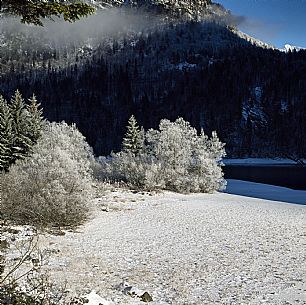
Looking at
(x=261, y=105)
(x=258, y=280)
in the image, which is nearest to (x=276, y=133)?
(x=261, y=105)

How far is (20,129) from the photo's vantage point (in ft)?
123

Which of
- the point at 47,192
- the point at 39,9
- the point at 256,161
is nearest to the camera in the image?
the point at 39,9

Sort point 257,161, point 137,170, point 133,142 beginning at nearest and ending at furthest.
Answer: point 137,170
point 133,142
point 257,161

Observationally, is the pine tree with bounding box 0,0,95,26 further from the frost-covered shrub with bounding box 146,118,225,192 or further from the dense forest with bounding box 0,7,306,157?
the dense forest with bounding box 0,7,306,157

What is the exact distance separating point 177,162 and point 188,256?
2385 cm

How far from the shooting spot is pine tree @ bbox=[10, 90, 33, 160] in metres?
34.9

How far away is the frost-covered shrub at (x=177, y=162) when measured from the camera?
38.9 meters

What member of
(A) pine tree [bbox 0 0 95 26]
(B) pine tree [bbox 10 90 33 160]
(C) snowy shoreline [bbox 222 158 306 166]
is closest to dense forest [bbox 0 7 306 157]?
(C) snowy shoreline [bbox 222 158 306 166]

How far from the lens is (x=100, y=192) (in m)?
32.4

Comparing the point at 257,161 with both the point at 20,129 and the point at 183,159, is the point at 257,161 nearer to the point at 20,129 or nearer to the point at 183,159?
the point at 183,159

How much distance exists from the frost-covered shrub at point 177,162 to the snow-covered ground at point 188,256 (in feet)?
37.2

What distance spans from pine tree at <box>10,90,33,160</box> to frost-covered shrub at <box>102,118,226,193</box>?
419 inches


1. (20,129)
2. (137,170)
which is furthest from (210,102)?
(20,129)

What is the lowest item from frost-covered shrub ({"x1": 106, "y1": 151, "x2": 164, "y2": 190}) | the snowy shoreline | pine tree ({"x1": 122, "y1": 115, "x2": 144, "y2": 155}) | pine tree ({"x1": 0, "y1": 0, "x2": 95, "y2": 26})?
the snowy shoreline
